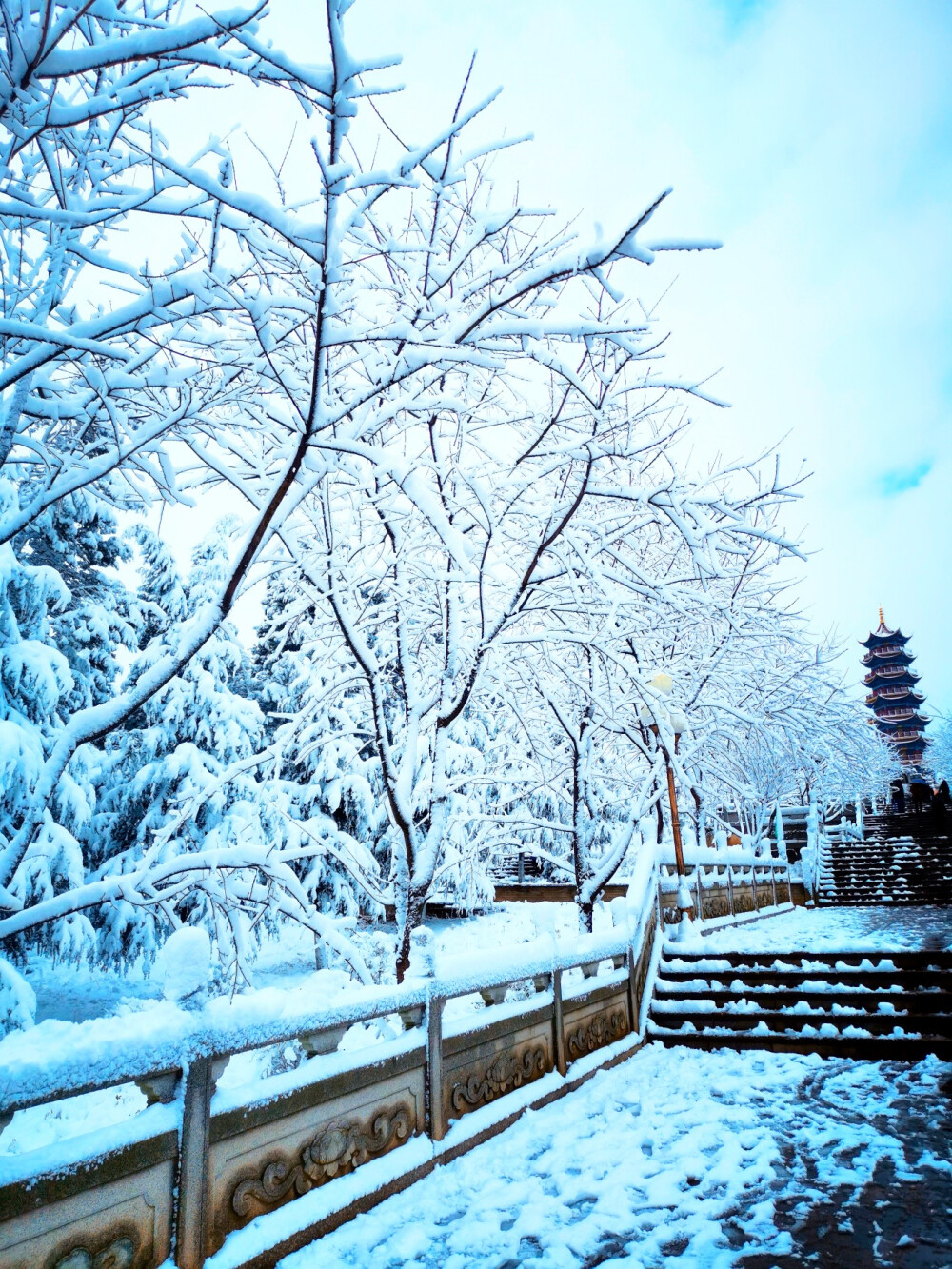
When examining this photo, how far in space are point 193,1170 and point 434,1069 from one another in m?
2.00

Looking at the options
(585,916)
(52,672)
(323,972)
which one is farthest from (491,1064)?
(52,672)

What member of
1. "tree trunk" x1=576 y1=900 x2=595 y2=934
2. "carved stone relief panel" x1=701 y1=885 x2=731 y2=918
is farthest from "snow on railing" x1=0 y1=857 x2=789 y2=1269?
"carved stone relief panel" x1=701 y1=885 x2=731 y2=918

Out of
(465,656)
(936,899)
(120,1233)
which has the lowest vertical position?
(936,899)

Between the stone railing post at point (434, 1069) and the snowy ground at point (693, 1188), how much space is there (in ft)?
0.85

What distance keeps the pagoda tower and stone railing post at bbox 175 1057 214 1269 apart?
78.1m

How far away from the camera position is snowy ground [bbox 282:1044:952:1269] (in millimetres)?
3510

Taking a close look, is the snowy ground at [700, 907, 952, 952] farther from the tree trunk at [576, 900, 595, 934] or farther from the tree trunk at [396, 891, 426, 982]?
the tree trunk at [396, 891, 426, 982]

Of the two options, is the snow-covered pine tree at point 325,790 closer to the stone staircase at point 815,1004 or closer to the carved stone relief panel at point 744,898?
the stone staircase at point 815,1004

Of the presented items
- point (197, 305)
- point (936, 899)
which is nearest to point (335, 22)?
point (197, 305)

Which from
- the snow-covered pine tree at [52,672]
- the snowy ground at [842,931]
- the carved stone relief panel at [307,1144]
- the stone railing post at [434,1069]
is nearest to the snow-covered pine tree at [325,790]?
the snow-covered pine tree at [52,672]

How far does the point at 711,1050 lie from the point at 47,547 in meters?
12.6

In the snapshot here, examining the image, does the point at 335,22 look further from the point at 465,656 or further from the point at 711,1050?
the point at 711,1050

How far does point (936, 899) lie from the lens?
2019cm

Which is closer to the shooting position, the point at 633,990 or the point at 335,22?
the point at 335,22
